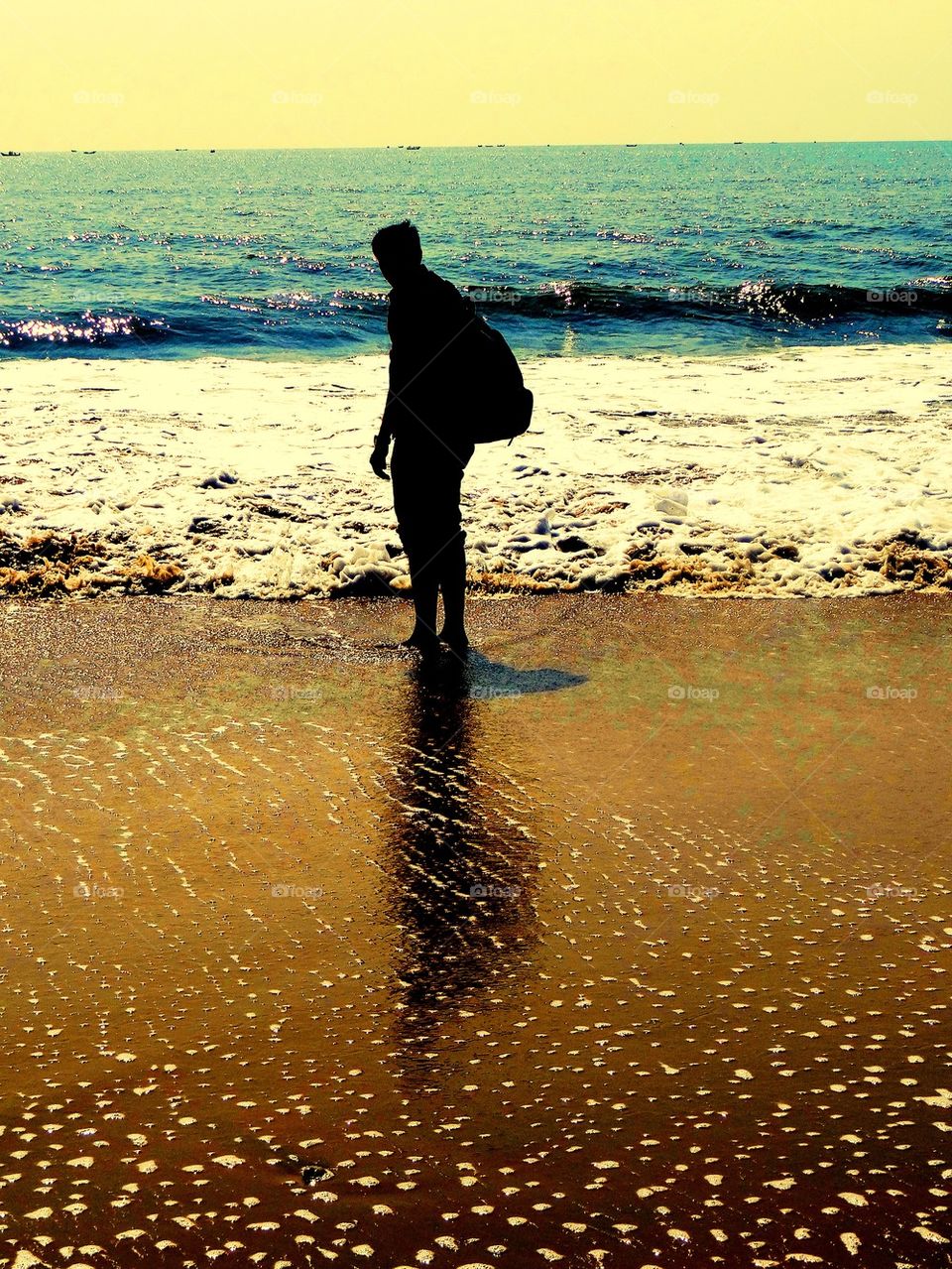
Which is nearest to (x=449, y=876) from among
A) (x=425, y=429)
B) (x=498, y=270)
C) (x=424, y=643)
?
(x=424, y=643)

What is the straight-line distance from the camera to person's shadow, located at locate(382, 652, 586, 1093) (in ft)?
9.33

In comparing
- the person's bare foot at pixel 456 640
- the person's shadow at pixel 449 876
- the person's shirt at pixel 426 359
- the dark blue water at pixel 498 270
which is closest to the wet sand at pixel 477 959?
the person's shadow at pixel 449 876

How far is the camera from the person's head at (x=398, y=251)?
488 cm

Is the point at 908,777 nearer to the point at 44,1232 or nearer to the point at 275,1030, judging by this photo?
the point at 275,1030

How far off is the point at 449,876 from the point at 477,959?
1.44 ft

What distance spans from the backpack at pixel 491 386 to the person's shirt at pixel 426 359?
0.12 ft

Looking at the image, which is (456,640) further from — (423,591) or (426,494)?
(426,494)

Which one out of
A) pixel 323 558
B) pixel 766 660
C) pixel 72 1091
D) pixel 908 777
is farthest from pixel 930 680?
pixel 72 1091

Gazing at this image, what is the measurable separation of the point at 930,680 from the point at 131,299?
65.3 ft

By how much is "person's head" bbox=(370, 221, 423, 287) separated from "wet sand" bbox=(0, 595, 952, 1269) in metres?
1.60

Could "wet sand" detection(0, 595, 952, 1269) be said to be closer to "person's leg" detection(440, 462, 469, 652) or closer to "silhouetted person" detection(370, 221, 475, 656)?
"person's leg" detection(440, 462, 469, 652)

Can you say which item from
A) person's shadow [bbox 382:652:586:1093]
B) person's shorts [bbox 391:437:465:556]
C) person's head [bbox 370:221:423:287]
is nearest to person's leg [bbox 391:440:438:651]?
person's shorts [bbox 391:437:465:556]

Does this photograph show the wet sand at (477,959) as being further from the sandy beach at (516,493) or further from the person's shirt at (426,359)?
the sandy beach at (516,493)

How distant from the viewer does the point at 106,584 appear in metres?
6.32
